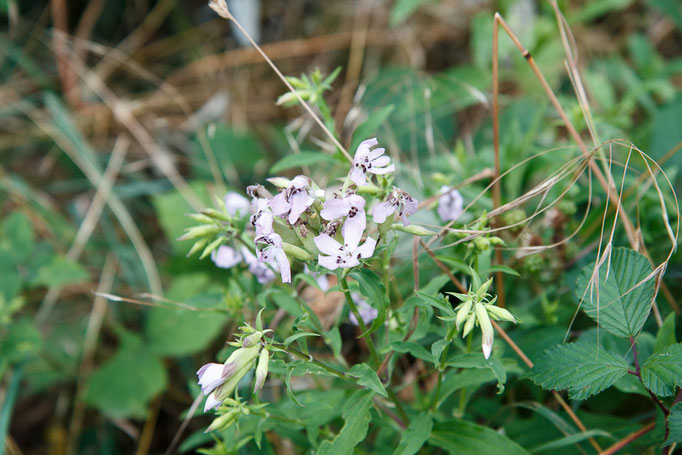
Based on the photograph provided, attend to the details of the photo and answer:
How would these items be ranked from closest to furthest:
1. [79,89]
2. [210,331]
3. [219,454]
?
[219,454] < [210,331] < [79,89]

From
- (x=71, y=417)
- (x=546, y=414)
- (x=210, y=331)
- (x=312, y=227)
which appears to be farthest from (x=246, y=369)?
(x=71, y=417)

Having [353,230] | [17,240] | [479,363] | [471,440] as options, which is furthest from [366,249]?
[17,240]

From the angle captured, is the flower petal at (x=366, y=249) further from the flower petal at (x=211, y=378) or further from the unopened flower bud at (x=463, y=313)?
the flower petal at (x=211, y=378)

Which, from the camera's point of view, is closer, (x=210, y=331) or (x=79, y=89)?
(x=210, y=331)

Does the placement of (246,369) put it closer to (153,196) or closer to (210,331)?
(210,331)

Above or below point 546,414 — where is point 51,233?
above

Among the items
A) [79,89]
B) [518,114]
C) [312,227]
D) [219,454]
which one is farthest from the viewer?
[79,89]

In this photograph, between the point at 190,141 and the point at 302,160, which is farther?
the point at 190,141

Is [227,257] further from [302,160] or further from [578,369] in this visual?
[578,369]
